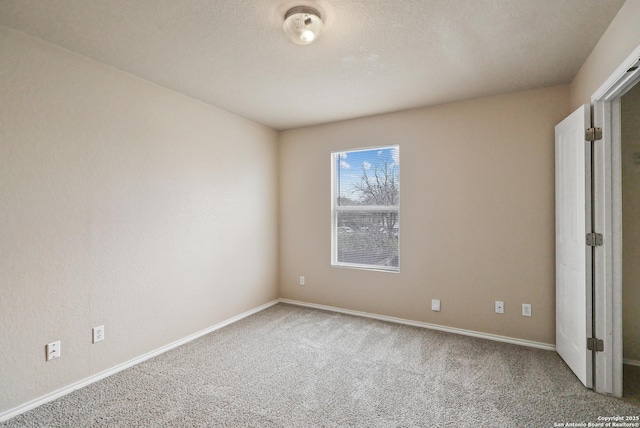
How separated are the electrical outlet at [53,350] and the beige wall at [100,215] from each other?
37mm

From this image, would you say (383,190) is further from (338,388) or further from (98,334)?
(98,334)

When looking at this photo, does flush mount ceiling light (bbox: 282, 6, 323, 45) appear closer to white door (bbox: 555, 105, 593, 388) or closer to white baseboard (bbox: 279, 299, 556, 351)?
white door (bbox: 555, 105, 593, 388)

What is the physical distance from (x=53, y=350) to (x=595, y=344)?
3.85 metres

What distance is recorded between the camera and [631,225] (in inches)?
100

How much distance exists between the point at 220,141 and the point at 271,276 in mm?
2000

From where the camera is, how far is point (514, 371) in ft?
8.07

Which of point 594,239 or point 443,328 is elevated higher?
point 594,239

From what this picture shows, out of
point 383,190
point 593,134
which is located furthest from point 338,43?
point 383,190

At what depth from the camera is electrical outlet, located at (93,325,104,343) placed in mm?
2389

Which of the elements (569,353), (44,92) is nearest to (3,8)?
(44,92)

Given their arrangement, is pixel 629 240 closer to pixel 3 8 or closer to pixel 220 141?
pixel 220 141

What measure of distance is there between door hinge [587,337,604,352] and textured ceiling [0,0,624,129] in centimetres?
211

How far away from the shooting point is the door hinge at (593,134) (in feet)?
7.02

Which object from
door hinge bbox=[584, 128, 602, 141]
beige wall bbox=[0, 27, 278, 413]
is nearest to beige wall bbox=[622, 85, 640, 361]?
door hinge bbox=[584, 128, 602, 141]
